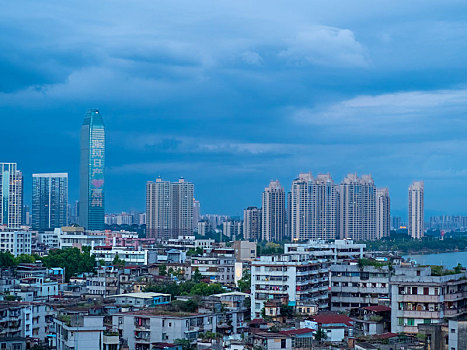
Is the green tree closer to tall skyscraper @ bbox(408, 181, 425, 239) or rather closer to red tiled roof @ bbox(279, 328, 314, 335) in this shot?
red tiled roof @ bbox(279, 328, 314, 335)

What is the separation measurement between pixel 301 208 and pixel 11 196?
22.7 m

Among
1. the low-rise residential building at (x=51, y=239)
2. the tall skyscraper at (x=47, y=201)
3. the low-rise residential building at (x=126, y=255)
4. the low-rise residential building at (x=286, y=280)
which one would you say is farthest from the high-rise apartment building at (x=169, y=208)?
the low-rise residential building at (x=286, y=280)

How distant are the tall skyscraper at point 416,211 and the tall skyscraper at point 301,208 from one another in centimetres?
1750

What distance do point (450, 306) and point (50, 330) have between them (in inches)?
250

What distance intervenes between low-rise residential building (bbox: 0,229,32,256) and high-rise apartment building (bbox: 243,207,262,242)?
28277 millimetres

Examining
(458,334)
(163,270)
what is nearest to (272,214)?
(163,270)

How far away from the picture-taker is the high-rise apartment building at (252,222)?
61750mm

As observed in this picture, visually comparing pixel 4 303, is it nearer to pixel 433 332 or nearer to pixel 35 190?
pixel 433 332

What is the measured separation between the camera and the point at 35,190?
238 feet

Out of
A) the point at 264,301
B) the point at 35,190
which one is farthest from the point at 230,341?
the point at 35,190

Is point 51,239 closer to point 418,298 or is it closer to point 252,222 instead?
point 252,222

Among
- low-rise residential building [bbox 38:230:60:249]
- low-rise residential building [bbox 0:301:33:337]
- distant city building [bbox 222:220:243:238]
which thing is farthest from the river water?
low-rise residential building [bbox 0:301:33:337]

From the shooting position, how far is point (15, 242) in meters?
34.4

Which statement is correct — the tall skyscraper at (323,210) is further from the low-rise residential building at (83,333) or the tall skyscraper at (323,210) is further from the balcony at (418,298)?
the low-rise residential building at (83,333)
